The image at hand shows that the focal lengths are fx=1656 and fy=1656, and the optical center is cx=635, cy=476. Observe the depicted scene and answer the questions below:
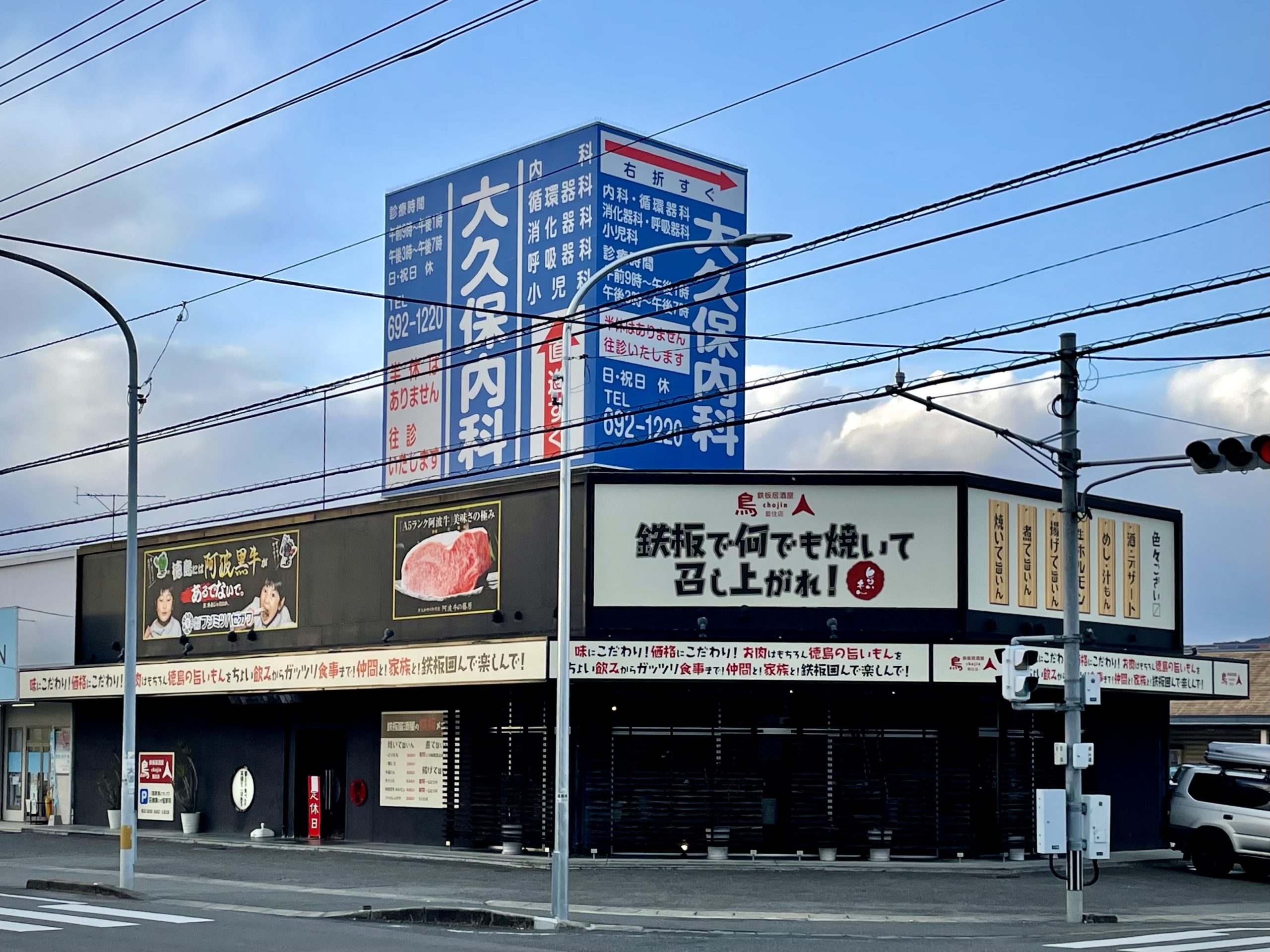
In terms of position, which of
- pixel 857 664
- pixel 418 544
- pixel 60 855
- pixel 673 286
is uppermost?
pixel 673 286

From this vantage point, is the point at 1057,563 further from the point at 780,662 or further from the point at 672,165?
the point at 672,165

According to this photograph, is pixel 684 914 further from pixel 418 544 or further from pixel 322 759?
pixel 322 759

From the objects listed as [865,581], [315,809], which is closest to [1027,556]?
[865,581]

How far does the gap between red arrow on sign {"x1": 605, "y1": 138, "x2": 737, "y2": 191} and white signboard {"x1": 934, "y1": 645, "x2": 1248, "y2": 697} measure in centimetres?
1692

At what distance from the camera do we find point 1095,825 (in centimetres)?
2250

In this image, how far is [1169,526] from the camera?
36062 mm

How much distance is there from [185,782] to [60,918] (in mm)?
19545

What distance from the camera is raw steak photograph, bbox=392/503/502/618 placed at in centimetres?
3334

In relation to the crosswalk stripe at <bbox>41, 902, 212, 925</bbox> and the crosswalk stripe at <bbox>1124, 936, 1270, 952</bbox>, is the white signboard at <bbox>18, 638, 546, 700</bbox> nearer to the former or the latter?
the crosswalk stripe at <bbox>41, 902, 212, 925</bbox>

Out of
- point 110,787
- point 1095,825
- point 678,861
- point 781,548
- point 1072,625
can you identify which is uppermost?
point 781,548

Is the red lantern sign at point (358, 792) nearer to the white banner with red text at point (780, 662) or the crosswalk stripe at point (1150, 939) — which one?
the white banner with red text at point (780, 662)

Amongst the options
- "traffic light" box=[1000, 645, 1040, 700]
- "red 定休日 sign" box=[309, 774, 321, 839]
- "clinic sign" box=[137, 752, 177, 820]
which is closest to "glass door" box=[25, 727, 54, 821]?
"clinic sign" box=[137, 752, 177, 820]

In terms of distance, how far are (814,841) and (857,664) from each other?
3.83 metres

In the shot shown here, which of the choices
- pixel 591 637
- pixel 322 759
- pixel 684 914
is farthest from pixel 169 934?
pixel 322 759
